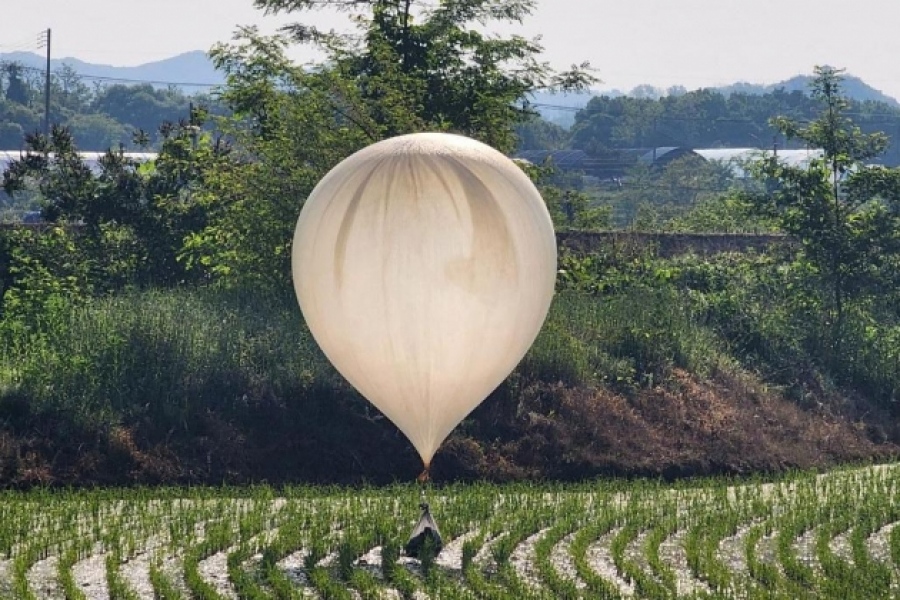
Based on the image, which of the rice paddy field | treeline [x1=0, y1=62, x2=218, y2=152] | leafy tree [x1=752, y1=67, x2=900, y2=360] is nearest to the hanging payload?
the rice paddy field

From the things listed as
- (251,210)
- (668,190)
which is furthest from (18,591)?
(668,190)

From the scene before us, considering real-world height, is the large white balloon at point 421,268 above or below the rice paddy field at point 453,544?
above

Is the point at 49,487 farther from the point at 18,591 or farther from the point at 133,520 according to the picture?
the point at 18,591

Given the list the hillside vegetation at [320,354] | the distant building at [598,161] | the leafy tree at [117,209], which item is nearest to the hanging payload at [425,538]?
the hillside vegetation at [320,354]

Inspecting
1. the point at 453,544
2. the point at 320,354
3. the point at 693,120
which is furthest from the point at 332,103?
the point at 693,120

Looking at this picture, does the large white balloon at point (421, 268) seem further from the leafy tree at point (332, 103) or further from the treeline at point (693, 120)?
the treeline at point (693, 120)
